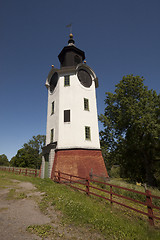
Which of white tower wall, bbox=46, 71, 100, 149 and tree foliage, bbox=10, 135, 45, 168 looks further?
tree foliage, bbox=10, 135, 45, 168

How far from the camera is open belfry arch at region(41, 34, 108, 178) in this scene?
13.7 m

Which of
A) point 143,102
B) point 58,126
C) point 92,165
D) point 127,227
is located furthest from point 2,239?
point 143,102

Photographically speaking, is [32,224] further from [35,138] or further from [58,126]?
[35,138]

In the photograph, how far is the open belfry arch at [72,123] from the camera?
13.7 metres

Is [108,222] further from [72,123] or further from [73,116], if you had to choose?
[73,116]

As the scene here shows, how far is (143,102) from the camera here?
1850 centimetres

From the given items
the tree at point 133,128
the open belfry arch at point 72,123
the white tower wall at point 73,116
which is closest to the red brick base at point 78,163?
the open belfry arch at point 72,123

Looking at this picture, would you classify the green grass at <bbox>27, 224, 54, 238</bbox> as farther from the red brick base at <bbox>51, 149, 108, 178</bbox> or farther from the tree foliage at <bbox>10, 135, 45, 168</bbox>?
the tree foliage at <bbox>10, 135, 45, 168</bbox>

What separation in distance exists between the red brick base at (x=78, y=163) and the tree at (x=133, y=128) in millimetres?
6372

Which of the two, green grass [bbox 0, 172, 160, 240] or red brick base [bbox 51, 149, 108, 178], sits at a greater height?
red brick base [bbox 51, 149, 108, 178]

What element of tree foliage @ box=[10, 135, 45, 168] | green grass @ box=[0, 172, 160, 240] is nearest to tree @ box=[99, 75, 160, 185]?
green grass @ box=[0, 172, 160, 240]

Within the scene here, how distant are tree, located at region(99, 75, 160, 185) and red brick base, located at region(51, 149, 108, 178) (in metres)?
6.37

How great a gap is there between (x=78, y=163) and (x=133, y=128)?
10029mm

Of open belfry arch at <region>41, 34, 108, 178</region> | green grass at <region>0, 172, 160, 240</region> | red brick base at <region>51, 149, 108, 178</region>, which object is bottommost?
green grass at <region>0, 172, 160, 240</region>
